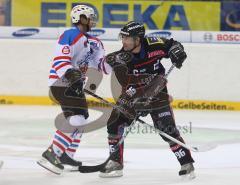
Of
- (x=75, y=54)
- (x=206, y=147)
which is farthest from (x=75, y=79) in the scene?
(x=206, y=147)

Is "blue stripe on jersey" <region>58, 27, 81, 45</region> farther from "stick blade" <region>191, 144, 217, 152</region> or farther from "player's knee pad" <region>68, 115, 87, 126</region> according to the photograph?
"stick blade" <region>191, 144, 217, 152</region>

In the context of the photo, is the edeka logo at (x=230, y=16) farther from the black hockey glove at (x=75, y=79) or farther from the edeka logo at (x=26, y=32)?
the black hockey glove at (x=75, y=79)

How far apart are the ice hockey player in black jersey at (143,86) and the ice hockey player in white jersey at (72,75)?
0.66ft

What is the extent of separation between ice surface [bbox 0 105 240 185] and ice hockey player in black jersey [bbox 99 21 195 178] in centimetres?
16

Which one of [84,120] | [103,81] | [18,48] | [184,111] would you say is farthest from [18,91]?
[84,120]

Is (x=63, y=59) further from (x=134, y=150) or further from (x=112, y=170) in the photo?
(x=134, y=150)

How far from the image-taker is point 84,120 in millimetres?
4941

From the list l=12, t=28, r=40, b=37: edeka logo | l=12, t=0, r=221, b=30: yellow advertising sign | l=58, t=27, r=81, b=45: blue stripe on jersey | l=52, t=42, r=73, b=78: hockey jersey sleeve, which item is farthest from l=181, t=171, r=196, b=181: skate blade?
l=12, t=28, r=40, b=37: edeka logo

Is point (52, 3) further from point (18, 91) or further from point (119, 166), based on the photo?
point (119, 166)

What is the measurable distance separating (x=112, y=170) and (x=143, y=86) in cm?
66

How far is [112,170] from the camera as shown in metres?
4.82

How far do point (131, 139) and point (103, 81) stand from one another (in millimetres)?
2514

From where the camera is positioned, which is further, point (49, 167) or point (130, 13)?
point (130, 13)

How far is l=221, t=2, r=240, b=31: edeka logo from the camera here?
30.4ft
